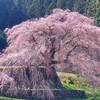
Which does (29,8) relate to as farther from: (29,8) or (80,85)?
(80,85)

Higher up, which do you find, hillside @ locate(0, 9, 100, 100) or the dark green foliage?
the dark green foliage

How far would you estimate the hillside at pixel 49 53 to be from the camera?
13398 millimetres

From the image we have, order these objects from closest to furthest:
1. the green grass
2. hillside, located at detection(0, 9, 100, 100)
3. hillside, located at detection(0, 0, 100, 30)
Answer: hillside, located at detection(0, 9, 100, 100), the green grass, hillside, located at detection(0, 0, 100, 30)

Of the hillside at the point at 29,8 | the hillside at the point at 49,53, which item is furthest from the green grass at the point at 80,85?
the hillside at the point at 29,8

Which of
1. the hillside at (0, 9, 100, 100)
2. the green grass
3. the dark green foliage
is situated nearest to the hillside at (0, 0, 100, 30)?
the dark green foliage

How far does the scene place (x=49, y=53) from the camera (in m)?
15.0

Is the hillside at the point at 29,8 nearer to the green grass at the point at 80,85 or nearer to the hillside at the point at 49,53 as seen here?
the green grass at the point at 80,85

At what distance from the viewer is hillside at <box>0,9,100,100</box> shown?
13398 millimetres

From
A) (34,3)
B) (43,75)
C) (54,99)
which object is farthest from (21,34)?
Result: (34,3)

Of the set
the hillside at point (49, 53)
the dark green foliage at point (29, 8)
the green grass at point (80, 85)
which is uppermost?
the dark green foliage at point (29, 8)

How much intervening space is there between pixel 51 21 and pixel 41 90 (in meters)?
4.10

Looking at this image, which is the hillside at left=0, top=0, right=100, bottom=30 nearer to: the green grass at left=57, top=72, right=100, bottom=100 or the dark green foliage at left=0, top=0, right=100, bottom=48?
the dark green foliage at left=0, top=0, right=100, bottom=48

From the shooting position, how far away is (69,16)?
1616cm

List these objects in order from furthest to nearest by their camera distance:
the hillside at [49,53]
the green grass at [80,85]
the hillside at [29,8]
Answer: the hillside at [29,8]
the green grass at [80,85]
the hillside at [49,53]
